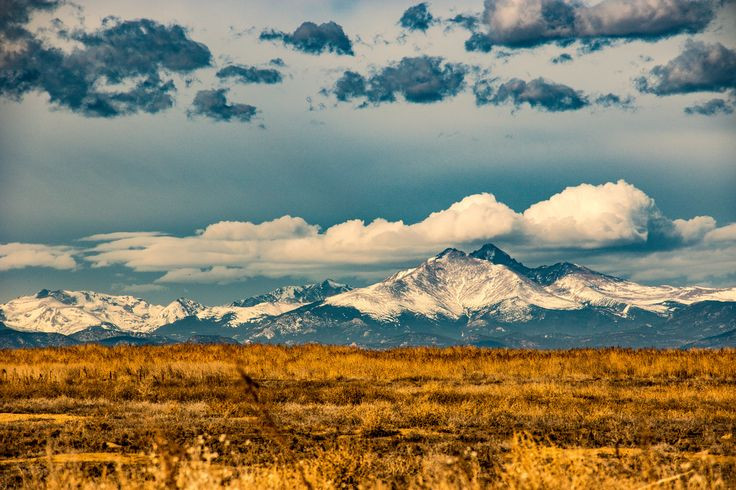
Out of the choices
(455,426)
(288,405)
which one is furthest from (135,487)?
(288,405)

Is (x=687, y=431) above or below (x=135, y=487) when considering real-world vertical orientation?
below

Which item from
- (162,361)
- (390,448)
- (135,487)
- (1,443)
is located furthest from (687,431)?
(162,361)

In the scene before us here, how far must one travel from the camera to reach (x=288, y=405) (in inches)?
919

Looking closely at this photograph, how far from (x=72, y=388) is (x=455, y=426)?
48.1ft

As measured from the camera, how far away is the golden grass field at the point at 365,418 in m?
11.2

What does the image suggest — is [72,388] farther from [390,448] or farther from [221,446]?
[390,448]

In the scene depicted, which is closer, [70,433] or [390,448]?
[390,448]

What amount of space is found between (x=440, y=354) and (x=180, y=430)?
75.4ft

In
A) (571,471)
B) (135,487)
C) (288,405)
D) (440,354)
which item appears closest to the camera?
(135,487)

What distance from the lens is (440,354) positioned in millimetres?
40094

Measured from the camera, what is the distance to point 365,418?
1955 cm

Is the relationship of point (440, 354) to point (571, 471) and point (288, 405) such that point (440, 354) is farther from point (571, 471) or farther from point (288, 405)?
point (571, 471)

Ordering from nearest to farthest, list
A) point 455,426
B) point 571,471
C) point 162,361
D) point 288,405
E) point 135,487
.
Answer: point 135,487, point 571,471, point 455,426, point 288,405, point 162,361

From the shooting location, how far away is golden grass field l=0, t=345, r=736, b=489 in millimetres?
11242
